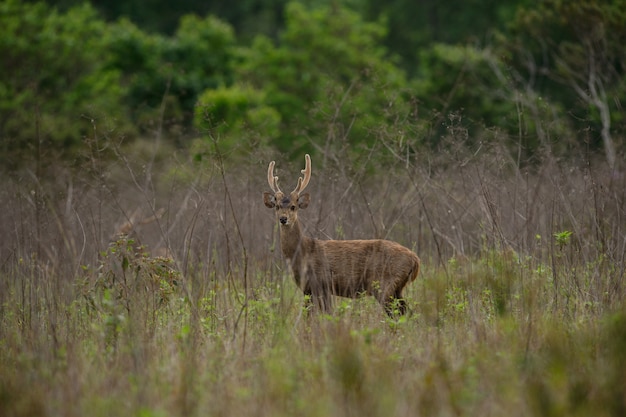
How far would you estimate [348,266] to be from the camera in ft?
27.5

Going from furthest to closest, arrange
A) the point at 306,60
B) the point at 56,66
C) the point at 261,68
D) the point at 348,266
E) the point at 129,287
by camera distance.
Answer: the point at 261,68 < the point at 306,60 < the point at 56,66 < the point at 348,266 < the point at 129,287

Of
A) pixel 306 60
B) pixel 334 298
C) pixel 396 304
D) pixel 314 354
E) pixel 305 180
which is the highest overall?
pixel 306 60

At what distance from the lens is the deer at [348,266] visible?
8.20 m

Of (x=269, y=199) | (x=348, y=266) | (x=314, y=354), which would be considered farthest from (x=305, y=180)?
(x=314, y=354)

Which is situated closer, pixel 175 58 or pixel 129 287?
pixel 129 287

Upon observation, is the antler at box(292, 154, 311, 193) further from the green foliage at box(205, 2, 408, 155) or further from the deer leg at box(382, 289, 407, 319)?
the green foliage at box(205, 2, 408, 155)

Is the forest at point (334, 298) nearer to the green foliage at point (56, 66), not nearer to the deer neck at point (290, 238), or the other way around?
the deer neck at point (290, 238)

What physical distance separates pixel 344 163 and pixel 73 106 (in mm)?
12709

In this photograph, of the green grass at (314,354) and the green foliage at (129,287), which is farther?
the green foliage at (129,287)

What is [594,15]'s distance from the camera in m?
14.8

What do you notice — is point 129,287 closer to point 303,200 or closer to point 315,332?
point 315,332

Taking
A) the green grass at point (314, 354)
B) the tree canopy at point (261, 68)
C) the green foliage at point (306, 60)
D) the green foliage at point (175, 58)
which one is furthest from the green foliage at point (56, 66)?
the green grass at point (314, 354)

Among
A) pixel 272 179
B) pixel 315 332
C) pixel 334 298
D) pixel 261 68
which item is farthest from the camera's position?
pixel 261 68

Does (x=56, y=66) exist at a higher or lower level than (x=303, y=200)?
higher
